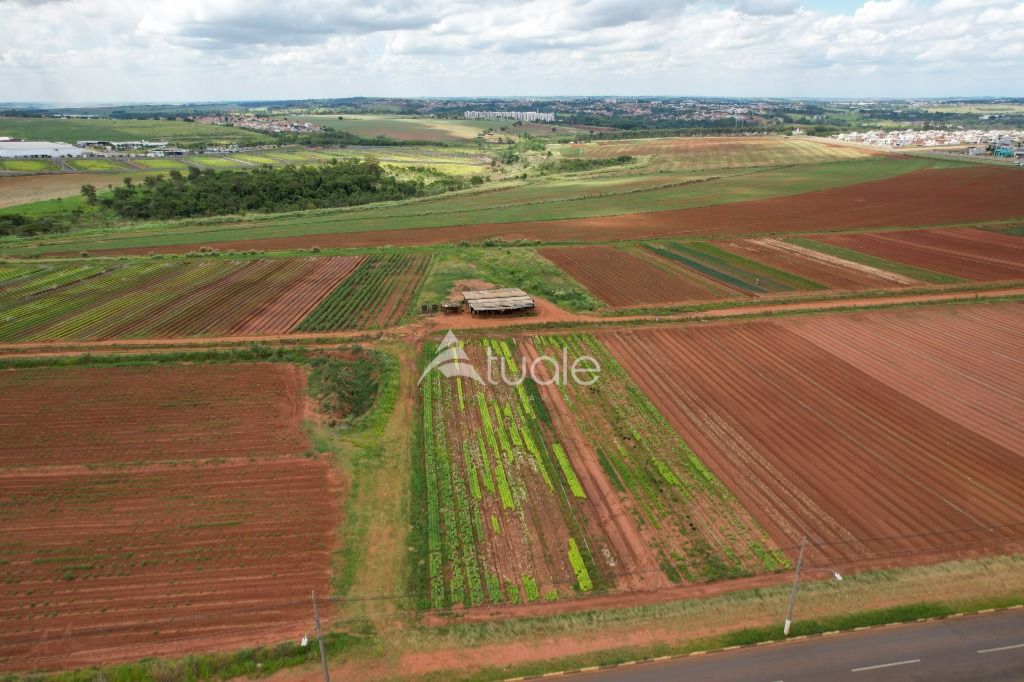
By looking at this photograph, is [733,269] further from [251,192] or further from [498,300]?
[251,192]

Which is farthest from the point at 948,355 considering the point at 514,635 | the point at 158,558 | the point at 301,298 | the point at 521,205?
the point at 521,205

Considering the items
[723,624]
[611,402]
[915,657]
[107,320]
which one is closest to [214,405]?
[107,320]

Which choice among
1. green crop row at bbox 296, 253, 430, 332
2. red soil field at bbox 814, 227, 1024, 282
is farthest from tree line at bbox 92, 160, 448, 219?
red soil field at bbox 814, 227, 1024, 282

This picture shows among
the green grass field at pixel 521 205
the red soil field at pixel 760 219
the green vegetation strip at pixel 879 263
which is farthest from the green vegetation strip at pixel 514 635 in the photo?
the green grass field at pixel 521 205

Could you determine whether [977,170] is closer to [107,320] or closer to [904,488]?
[904,488]

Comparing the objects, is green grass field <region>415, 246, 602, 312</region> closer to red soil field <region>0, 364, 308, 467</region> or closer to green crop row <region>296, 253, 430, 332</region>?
green crop row <region>296, 253, 430, 332</region>

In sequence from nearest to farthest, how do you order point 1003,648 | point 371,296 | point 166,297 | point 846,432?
point 1003,648, point 846,432, point 166,297, point 371,296

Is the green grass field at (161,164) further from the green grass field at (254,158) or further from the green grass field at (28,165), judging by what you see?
the green grass field at (28,165)
